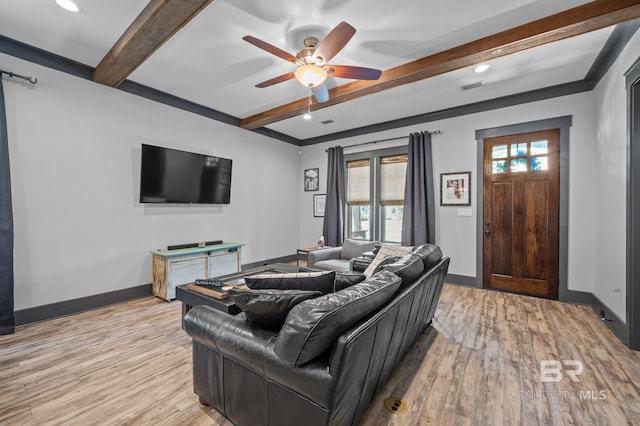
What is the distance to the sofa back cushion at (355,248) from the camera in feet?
14.0

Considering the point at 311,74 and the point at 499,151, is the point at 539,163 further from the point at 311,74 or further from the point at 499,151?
the point at 311,74

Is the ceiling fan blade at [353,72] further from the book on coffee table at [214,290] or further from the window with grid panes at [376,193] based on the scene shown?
the window with grid panes at [376,193]

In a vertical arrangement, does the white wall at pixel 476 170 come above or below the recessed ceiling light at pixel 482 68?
below

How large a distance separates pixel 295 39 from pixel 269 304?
2.55 m

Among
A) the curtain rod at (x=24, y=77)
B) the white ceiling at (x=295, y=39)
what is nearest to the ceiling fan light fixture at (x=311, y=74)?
the white ceiling at (x=295, y=39)

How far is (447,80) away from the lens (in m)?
3.49

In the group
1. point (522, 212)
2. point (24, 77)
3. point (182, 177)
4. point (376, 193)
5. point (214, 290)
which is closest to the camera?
point (214, 290)

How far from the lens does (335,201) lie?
18.7ft

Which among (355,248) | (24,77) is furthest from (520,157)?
(24,77)

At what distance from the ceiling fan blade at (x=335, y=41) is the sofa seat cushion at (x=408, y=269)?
184 cm

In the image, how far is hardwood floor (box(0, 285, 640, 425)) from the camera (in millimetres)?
1664

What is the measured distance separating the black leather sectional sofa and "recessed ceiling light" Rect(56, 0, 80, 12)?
9.03ft

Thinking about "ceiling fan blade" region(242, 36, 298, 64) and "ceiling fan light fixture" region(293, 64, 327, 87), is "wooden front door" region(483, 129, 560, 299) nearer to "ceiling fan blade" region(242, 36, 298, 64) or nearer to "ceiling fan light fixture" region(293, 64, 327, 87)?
"ceiling fan light fixture" region(293, 64, 327, 87)

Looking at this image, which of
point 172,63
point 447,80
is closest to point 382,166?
point 447,80
